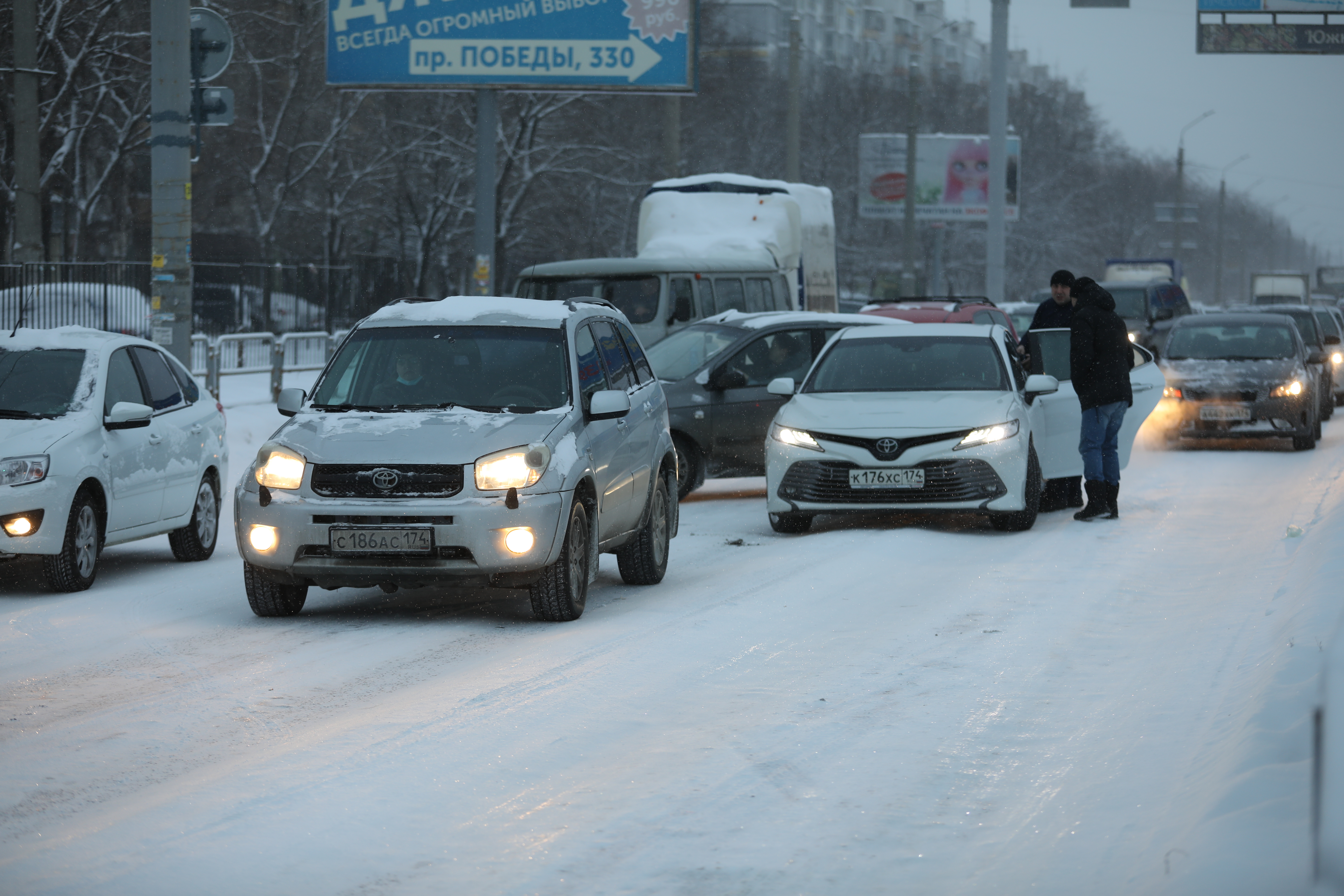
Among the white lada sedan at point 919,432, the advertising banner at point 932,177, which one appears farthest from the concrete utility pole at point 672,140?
the advertising banner at point 932,177

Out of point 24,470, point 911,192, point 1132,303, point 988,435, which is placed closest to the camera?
point 24,470

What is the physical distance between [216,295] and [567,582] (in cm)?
2089

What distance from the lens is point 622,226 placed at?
52.6 meters

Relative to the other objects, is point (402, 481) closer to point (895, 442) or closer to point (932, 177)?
point (895, 442)

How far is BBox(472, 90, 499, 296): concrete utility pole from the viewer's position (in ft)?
81.1

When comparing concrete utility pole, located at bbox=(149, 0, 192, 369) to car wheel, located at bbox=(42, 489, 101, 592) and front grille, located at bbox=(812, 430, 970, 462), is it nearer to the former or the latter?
car wheel, located at bbox=(42, 489, 101, 592)

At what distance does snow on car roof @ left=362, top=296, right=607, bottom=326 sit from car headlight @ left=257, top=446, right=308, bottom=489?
110 cm

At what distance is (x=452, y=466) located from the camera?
8.39m

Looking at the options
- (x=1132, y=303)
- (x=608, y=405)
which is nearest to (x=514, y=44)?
(x=1132, y=303)

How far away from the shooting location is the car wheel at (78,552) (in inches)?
382

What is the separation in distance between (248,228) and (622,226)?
12.7 metres

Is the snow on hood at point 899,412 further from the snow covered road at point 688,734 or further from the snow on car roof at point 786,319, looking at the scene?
the snow on car roof at point 786,319

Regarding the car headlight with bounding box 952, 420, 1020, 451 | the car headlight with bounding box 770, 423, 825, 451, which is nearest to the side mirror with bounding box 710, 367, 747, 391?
the car headlight with bounding box 770, 423, 825, 451

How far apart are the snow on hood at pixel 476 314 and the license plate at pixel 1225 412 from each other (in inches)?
474
